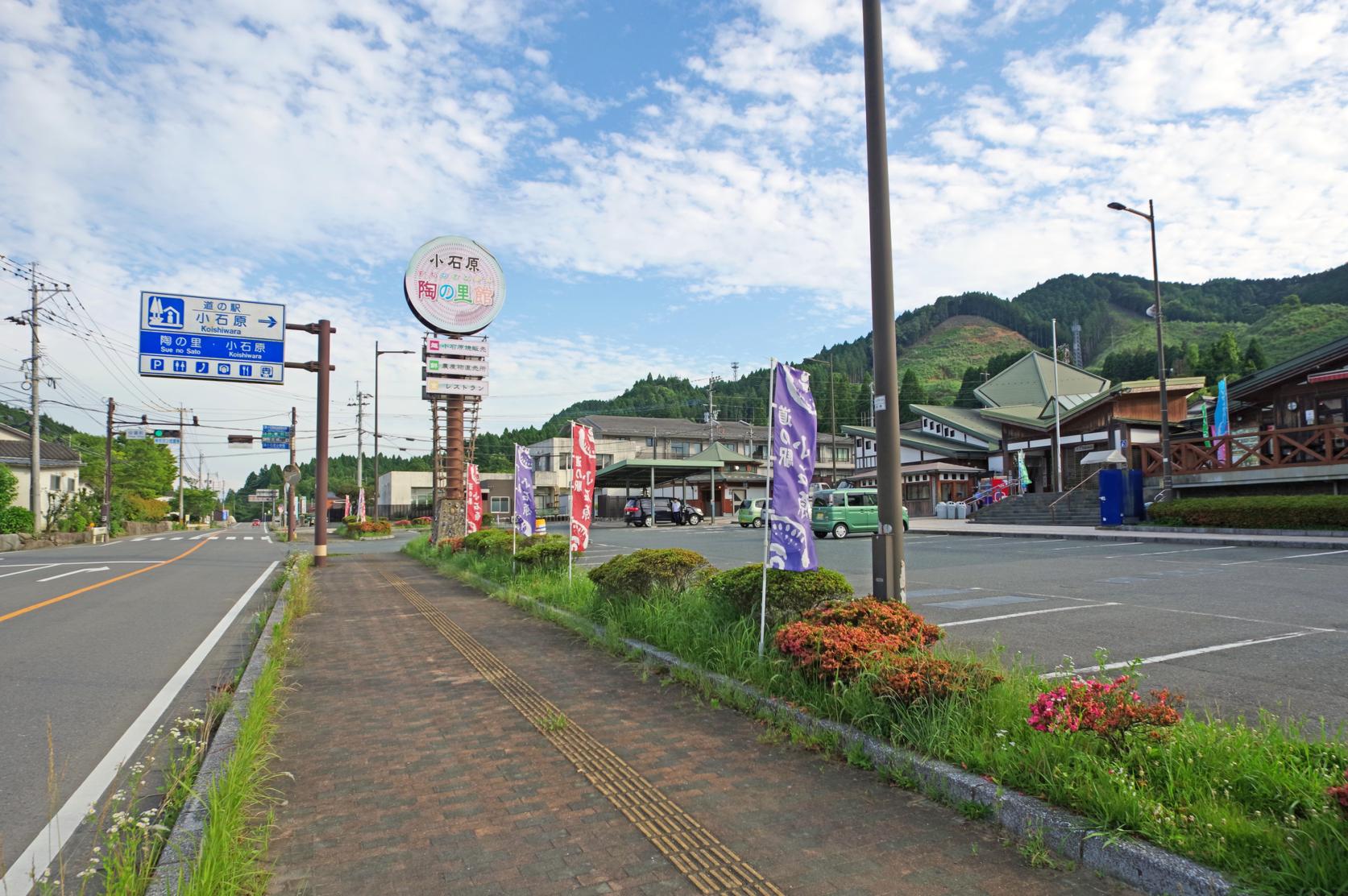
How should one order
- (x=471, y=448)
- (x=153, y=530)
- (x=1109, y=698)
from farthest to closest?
(x=153, y=530) < (x=471, y=448) < (x=1109, y=698)

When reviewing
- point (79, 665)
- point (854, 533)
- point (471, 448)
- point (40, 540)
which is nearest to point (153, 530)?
point (40, 540)

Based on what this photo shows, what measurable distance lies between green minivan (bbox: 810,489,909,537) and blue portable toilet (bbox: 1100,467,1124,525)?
6.43 meters

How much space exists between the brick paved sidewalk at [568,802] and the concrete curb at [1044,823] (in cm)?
8

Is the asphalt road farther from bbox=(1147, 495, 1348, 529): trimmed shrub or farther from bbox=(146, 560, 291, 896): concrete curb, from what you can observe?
bbox=(1147, 495, 1348, 529): trimmed shrub

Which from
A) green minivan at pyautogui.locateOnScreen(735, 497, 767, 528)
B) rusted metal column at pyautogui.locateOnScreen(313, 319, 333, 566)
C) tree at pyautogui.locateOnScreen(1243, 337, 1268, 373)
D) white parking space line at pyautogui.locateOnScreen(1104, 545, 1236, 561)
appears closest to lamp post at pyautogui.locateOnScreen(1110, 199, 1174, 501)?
white parking space line at pyautogui.locateOnScreen(1104, 545, 1236, 561)

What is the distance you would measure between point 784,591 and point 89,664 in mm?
6640

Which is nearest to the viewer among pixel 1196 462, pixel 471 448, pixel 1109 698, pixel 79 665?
pixel 1109 698

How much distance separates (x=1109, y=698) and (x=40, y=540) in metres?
39.9

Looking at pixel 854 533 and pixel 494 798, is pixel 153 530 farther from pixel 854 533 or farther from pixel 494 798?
pixel 494 798

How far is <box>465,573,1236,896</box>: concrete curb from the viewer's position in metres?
2.75

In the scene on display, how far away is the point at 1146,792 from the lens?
318 centimetres

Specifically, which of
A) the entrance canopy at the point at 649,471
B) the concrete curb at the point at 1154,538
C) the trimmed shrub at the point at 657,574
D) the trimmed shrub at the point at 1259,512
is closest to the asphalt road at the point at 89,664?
the trimmed shrub at the point at 657,574

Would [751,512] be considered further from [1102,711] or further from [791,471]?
[1102,711]

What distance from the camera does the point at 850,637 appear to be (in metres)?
5.07
